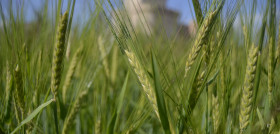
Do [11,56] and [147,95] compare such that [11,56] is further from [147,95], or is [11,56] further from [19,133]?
[147,95]

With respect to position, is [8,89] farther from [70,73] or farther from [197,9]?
[197,9]

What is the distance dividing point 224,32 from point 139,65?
177 millimetres

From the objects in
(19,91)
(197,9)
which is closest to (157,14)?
(197,9)

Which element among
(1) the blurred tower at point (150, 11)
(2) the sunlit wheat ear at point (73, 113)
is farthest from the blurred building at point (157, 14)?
(2) the sunlit wheat ear at point (73, 113)

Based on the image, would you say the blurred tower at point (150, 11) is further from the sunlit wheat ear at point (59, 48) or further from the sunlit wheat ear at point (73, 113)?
the sunlit wheat ear at point (73, 113)

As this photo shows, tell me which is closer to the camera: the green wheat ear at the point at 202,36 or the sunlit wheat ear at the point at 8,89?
the green wheat ear at the point at 202,36

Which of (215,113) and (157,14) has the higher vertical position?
(157,14)

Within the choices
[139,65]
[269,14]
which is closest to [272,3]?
[269,14]

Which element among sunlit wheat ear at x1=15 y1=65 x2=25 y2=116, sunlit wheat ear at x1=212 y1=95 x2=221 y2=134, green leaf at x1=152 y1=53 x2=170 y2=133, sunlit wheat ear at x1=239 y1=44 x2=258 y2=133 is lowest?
sunlit wheat ear at x1=212 y1=95 x2=221 y2=134

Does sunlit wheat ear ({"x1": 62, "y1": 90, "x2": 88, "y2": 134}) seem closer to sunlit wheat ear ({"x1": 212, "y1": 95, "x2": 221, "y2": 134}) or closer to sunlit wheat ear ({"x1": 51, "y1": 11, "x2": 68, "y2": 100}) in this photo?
sunlit wheat ear ({"x1": 51, "y1": 11, "x2": 68, "y2": 100})

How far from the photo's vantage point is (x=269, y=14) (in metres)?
0.52

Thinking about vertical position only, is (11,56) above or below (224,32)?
above

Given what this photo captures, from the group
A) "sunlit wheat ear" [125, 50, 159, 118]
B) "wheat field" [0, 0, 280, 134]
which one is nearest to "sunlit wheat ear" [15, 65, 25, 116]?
"wheat field" [0, 0, 280, 134]

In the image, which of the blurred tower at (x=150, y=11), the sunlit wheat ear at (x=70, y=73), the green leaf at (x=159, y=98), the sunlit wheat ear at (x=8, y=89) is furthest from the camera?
the sunlit wheat ear at (x=70, y=73)
